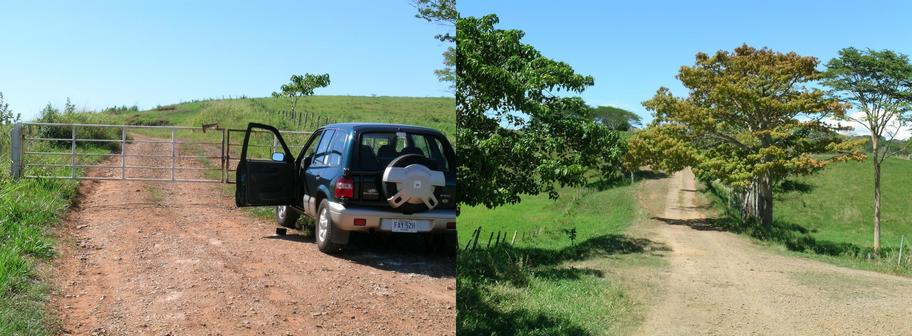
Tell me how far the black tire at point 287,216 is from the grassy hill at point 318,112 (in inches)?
36.2

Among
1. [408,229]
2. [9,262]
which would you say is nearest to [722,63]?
[408,229]

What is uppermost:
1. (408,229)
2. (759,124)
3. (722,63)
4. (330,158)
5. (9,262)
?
(722,63)

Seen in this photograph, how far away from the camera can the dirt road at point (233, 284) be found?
2637 mm

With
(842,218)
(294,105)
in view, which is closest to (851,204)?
(842,218)

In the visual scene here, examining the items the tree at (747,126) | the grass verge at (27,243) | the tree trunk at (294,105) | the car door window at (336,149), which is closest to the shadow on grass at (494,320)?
the tree at (747,126)

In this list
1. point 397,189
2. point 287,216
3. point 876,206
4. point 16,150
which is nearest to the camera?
point 876,206

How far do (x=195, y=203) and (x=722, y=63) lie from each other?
4398 mm

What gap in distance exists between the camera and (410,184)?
2.56 meters

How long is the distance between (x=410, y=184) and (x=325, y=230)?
78cm

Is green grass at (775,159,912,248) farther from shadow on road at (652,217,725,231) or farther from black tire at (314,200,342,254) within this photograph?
black tire at (314,200,342,254)

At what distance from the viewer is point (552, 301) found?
2.58 metres

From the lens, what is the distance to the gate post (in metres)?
4.98

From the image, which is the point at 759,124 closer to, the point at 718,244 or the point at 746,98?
the point at 746,98

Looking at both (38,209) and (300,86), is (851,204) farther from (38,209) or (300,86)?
(300,86)
